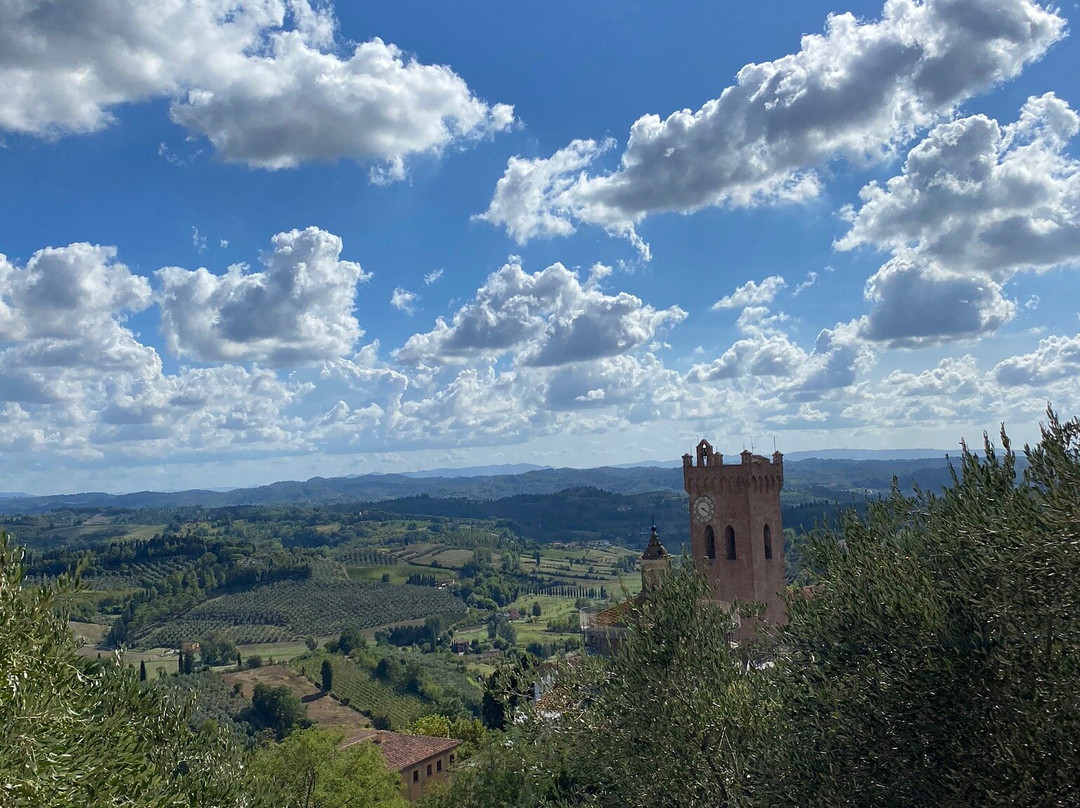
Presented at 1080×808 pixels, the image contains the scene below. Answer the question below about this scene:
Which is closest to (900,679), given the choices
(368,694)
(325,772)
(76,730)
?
(76,730)

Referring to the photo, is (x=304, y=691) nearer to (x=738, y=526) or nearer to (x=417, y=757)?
(x=417, y=757)

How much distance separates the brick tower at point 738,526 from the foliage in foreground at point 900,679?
88.1 ft

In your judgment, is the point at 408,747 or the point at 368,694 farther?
the point at 368,694

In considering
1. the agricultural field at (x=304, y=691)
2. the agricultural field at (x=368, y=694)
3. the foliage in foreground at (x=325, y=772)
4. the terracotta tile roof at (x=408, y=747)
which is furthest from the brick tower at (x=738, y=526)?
the agricultural field at (x=304, y=691)

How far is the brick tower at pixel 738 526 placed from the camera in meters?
49.7

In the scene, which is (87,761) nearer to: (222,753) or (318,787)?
(222,753)

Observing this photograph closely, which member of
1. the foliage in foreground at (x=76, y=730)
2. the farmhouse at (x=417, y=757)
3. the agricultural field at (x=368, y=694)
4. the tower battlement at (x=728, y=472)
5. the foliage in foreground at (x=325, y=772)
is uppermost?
the tower battlement at (x=728, y=472)

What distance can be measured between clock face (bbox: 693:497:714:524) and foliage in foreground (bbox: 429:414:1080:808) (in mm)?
27624

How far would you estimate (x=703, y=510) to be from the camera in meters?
51.4

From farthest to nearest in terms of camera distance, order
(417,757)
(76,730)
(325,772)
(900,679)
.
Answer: (417,757)
(325,772)
(900,679)
(76,730)

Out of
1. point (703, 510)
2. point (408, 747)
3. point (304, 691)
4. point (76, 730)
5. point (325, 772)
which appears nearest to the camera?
point (76, 730)

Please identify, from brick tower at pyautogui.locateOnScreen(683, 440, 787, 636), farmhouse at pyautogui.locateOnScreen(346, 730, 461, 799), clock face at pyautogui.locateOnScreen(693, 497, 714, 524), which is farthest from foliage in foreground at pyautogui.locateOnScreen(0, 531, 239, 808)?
farmhouse at pyautogui.locateOnScreen(346, 730, 461, 799)

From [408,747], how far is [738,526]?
96.3ft

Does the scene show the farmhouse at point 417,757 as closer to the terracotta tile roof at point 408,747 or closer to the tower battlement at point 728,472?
the terracotta tile roof at point 408,747
